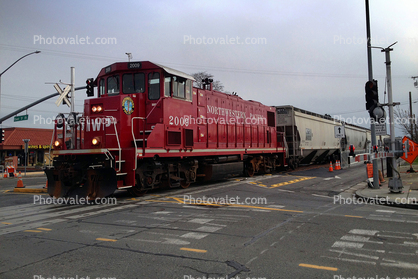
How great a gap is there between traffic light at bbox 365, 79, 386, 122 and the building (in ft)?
113

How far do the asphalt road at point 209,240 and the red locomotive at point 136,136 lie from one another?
100 centimetres

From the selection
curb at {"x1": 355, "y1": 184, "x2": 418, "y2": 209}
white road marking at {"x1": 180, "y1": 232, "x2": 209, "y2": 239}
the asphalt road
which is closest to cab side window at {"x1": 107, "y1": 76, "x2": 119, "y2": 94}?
the asphalt road

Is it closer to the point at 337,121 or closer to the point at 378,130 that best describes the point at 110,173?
the point at 378,130

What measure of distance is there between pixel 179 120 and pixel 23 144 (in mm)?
33172

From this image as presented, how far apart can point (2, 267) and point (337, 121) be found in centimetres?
3202

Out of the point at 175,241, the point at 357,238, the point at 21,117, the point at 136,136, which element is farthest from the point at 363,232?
the point at 21,117

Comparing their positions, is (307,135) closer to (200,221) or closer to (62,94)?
(62,94)

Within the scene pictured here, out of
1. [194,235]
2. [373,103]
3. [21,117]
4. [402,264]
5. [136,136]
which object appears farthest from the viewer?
[21,117]

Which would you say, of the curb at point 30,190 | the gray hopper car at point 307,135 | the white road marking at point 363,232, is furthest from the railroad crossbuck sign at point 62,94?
the white road marking at point 363,232

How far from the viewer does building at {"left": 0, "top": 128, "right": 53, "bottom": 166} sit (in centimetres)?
3731

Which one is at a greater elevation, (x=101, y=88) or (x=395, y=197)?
(x=101, y=88)

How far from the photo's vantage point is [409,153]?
11.8 meters

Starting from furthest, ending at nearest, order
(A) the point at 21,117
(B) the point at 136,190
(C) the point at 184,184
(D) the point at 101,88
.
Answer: (A) the point at 21,117 < (C) the point at 184,184 < (D) the point at 101,88 < (B) the point at 136,190

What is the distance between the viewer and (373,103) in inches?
470
